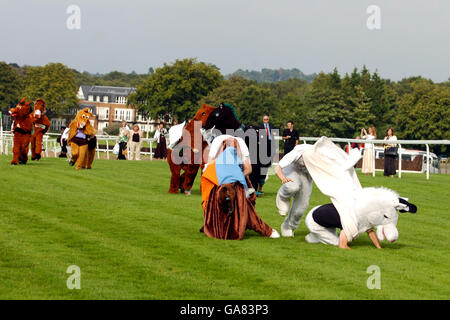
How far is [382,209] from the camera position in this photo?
10164 millimetres

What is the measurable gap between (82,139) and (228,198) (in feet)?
48.1

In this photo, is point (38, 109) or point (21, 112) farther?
point (38, 109)

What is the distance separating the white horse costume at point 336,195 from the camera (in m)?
10.2

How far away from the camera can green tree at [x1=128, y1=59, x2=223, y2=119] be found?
93875 millimetres

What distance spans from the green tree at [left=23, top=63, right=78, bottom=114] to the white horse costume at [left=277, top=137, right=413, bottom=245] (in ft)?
352

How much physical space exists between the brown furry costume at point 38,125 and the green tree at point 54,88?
88.8 m

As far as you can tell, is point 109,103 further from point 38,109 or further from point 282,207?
point 282,207

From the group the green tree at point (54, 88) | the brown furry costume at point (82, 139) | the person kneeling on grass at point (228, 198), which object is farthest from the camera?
the green tree at point (54, 88)

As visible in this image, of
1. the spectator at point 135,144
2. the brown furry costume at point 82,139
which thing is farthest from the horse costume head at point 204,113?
the spectator at point 135,144

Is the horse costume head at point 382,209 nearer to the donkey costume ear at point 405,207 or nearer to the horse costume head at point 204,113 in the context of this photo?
the donkey costume ear at point 405,207

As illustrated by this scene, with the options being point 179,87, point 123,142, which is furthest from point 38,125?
point 179,87

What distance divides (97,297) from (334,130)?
84.6 m

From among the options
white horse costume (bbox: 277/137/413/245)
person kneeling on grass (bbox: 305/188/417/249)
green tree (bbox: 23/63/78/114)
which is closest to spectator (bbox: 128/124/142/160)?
white horse costume (bbox: 277/137/413/245)

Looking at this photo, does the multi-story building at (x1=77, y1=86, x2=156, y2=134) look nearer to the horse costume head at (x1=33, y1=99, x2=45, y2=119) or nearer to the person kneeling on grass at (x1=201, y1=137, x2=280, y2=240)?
the horse costume head at (x1=33, y1=99, x2=45, y2=119)
